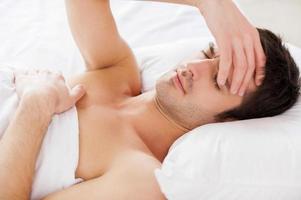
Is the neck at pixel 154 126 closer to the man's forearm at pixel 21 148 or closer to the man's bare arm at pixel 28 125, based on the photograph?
the man's bare arm at pixel 28 125

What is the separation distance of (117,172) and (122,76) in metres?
0.49

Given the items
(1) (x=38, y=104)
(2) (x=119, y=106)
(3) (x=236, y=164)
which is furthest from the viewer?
(2) (x=119, y=106)

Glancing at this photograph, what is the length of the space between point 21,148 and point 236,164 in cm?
54

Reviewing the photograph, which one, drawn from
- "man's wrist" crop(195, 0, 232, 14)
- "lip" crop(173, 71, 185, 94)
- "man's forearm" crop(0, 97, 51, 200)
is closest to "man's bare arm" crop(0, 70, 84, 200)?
"man's forearm" crop(0, 97, 51, 200)

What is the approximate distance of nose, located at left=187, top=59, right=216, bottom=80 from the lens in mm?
1288

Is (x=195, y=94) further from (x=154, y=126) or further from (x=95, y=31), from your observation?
(x=95, y=31)

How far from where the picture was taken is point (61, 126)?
1.17 m

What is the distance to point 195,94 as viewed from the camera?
129 centimetres

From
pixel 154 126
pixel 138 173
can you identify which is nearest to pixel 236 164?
pixel 138 173

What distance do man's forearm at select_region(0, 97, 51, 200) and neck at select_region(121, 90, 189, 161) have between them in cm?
30

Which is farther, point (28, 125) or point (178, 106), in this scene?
point (178, 106)

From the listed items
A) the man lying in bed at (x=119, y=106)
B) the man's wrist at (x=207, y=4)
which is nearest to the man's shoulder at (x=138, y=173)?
the man lying in bed at (x=119, y=106)

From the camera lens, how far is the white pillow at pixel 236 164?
40.1 inches

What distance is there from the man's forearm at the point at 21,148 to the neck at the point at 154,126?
30cm
